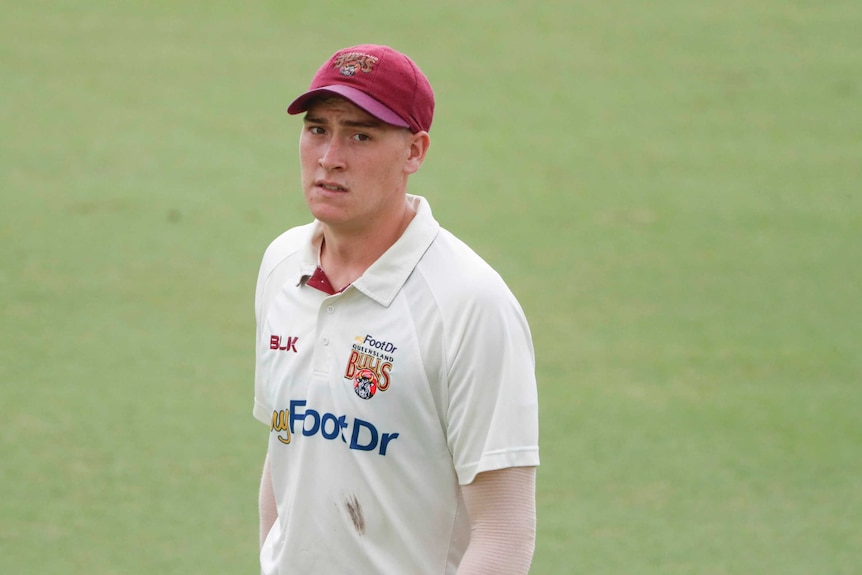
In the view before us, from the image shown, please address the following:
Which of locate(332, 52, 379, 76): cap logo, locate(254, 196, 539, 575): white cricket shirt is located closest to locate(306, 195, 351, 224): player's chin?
locate(254, 196, 539, 575): white cricket shirt

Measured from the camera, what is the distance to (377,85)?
84.7 inches

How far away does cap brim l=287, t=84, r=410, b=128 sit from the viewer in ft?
6.97

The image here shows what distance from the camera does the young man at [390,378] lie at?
2.06m

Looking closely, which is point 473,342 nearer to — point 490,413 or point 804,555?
point 490,413

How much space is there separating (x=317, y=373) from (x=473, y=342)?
29 cm

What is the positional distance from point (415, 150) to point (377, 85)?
151 mm

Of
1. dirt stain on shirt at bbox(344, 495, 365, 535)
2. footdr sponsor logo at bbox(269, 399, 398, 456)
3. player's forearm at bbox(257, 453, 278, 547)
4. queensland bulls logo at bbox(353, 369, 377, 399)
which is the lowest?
player's forearm at bbox(257, 453, 278, 547)

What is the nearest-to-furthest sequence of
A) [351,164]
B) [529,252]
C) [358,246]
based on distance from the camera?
[351,164] < [358,246] < [529,252]

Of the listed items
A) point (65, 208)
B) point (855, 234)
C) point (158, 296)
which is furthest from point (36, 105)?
point (855, 234)

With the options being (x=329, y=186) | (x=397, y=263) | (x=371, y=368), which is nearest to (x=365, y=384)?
(x=371, y=368)

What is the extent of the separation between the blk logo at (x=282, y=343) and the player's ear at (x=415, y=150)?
345 millimetres

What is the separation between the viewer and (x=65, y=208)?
676cm

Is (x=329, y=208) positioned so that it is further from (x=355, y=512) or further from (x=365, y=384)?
(x=355, y=512)

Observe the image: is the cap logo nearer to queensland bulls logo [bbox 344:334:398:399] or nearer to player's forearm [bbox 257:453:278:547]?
queensland bulls logo [bbox 344:334:398:399]
